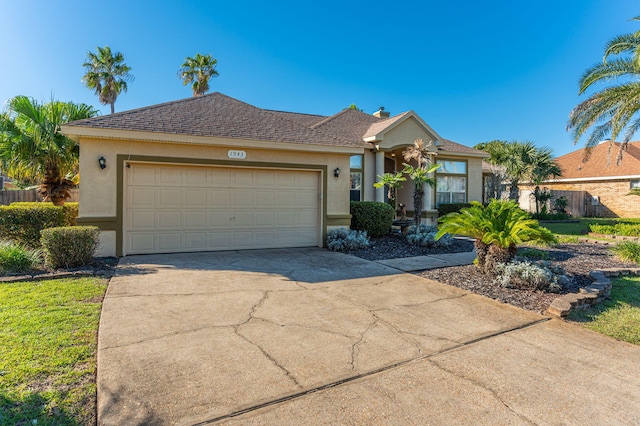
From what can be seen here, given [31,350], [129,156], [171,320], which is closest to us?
[31,350]

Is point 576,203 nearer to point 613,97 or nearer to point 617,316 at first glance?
point 613,97

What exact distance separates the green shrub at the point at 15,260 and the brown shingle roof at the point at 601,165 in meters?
29.5

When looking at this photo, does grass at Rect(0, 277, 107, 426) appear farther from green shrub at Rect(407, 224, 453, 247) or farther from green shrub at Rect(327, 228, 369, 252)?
green shrub at Rect(407, 224, 453, 247)

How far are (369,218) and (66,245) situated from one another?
27.4ft

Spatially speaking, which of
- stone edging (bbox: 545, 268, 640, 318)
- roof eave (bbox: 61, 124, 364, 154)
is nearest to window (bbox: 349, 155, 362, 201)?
roof eave (bbox: 61, 124, 364, 154)

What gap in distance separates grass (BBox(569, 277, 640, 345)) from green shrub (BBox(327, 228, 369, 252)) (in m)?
5.71

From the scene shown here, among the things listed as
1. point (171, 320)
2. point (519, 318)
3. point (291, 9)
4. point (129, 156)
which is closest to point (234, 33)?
point (291, 9)

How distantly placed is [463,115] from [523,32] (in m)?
9.63

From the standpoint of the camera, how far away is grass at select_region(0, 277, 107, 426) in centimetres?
251

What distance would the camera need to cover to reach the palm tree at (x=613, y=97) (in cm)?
1165

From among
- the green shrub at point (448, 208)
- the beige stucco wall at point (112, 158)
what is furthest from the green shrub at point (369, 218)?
the green shrub at point (448, 208)

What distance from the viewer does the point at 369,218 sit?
1168 cm

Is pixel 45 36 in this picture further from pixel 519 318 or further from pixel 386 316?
pixel 519 318

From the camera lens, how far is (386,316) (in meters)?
4.75
